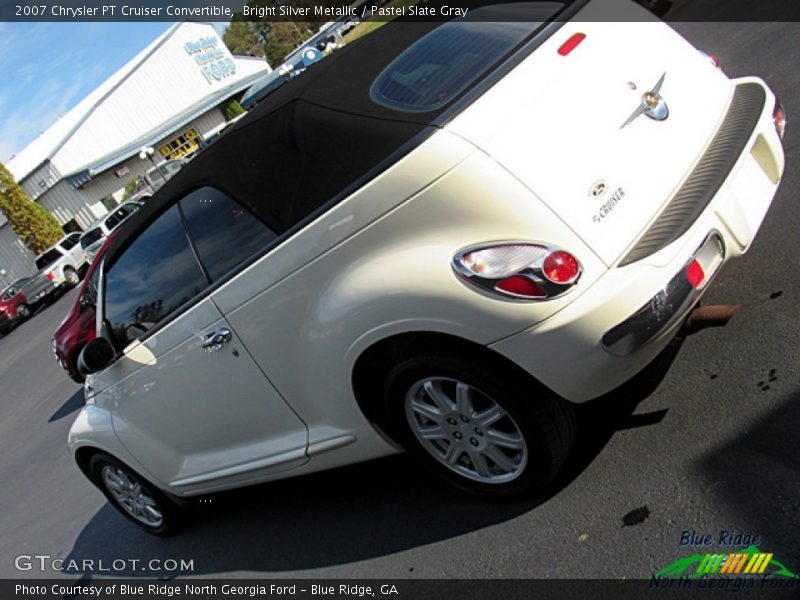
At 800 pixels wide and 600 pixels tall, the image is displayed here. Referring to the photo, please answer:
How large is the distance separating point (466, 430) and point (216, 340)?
1.23 meters

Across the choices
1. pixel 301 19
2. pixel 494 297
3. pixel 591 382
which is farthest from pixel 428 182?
pixel 301 19

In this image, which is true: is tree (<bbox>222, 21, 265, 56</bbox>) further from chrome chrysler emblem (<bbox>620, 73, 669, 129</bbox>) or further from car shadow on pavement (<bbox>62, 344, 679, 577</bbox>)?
chrome chrysler emblem (<bbox>620, 73, 669, 129</bbox>)

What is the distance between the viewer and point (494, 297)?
90.0 inches

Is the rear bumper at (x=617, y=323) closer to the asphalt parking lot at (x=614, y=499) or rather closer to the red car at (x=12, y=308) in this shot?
the asphalt parking lot at (x=614, y=499)

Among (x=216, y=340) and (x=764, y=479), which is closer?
(x=764, y=479)

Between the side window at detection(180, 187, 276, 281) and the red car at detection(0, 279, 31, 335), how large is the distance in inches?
834

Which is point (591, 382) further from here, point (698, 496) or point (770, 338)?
point (770, 338)

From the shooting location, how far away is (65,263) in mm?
22859

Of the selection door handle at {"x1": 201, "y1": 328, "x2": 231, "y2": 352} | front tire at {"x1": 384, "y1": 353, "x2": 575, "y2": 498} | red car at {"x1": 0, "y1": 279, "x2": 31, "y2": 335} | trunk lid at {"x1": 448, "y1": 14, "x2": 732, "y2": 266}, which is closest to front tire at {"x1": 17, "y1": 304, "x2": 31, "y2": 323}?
red car at {"x1": 0, "y1": 279, "x2": 31, "y2": 335}

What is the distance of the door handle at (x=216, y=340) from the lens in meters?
3.01

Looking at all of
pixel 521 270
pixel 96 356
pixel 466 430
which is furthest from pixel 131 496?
pixel 521 270

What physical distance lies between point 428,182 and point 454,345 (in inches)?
24.3

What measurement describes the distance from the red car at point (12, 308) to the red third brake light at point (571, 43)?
22616 mm

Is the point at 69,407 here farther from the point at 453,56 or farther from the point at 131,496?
the point at 453,56
